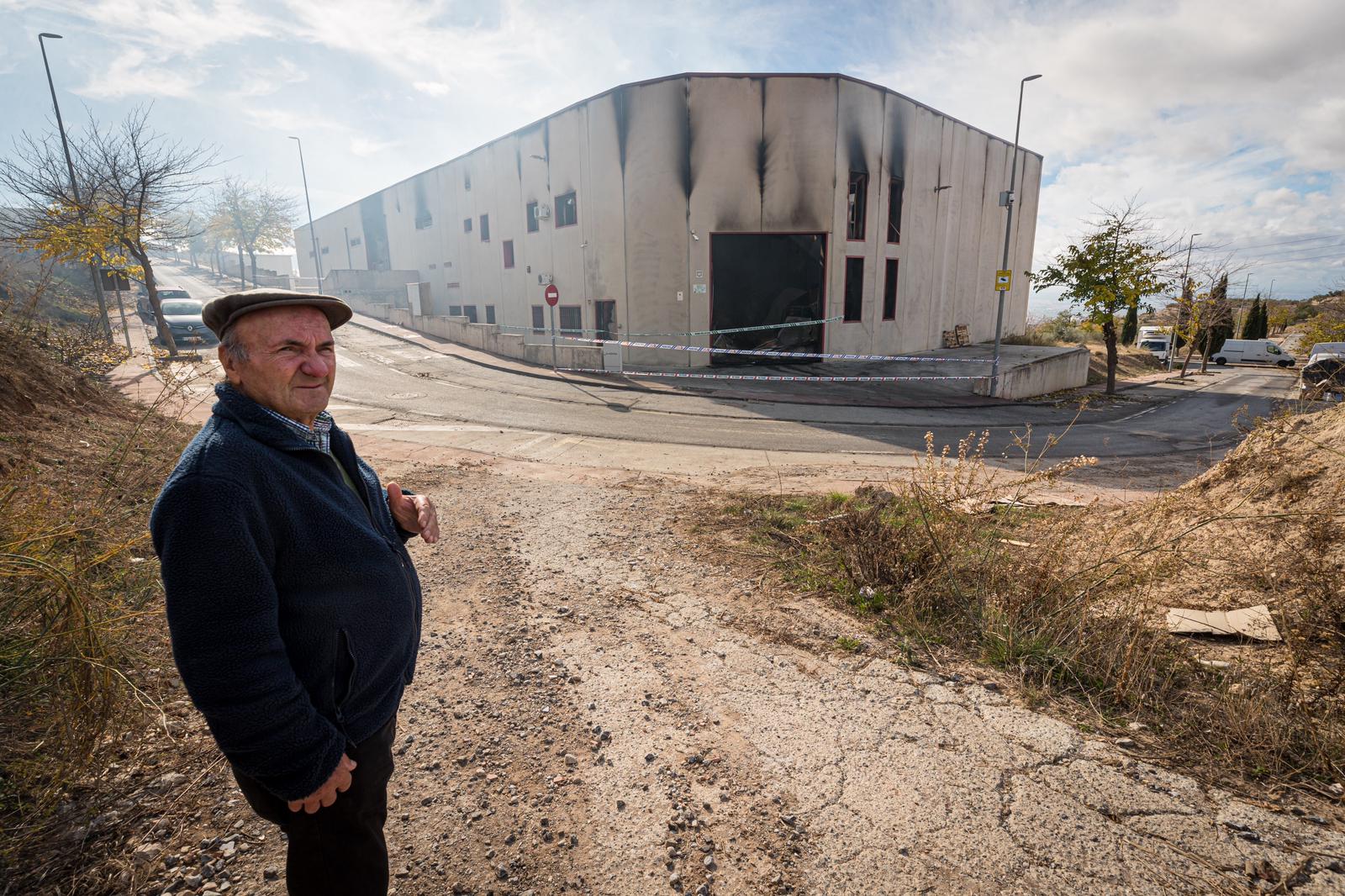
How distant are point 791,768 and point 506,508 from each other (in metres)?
4.58

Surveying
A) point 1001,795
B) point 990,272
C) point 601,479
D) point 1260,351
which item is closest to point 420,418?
point 601,479

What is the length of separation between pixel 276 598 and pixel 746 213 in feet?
65.5

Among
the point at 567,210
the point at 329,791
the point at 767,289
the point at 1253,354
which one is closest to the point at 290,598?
the point at 329,791

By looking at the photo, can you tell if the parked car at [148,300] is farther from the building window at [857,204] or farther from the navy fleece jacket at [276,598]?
the navy fleece jacket at [276,598]

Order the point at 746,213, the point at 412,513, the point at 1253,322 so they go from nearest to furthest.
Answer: the point at 412,513 → the point at 746,213 → the point at 1253,322

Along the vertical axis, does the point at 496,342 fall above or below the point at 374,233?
below

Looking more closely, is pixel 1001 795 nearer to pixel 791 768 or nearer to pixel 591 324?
pixel 791 768

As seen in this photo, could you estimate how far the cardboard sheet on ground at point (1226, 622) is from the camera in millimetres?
3727

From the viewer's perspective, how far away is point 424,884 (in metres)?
2.38

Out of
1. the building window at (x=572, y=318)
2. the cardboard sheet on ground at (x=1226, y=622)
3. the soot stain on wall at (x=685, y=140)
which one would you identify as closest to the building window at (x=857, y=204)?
the soot stain on wall at (x=685, y=140)

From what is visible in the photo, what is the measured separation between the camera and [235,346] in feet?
5.70

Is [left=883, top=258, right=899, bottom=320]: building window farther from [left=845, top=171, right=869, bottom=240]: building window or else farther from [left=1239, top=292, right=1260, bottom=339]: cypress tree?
[left=1239, top=292, right=1260, bottom=339]: cypress tree

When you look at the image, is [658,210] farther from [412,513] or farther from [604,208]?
[412,513]

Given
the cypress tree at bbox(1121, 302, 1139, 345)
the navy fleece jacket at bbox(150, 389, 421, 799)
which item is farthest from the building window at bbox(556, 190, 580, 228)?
the cypress tree at bbox(1121, 302, 1139, 345)
